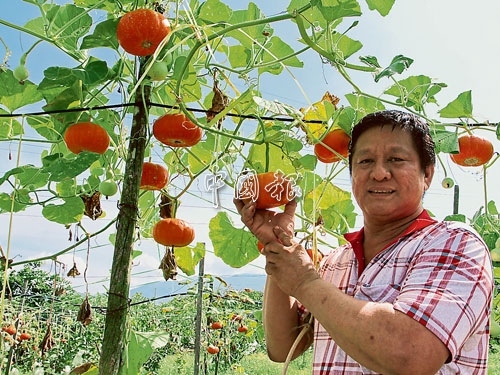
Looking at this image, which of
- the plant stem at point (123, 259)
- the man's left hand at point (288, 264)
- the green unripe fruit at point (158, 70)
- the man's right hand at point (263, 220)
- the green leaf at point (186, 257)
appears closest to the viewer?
the man's left hand at point (288, 264)

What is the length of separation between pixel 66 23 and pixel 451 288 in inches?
50.1

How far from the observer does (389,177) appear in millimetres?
1030

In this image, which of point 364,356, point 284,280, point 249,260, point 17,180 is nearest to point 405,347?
point 364,356

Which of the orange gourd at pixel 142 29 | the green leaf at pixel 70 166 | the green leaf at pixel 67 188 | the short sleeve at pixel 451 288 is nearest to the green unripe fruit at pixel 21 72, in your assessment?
the green leaf at pixel 70 166

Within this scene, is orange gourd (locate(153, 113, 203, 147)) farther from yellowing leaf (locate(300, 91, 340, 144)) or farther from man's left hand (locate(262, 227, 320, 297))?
man's left hand (locate(262, 227, 320, 297))

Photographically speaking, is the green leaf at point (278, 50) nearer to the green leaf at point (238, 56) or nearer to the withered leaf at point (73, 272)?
the green leaf at point (238, 56)

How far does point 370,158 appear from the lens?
1.09m

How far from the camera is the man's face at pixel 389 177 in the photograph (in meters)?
1.04

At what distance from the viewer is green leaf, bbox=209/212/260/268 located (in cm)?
196

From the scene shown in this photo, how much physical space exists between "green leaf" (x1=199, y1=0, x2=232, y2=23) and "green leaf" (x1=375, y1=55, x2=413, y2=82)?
2.34 feet

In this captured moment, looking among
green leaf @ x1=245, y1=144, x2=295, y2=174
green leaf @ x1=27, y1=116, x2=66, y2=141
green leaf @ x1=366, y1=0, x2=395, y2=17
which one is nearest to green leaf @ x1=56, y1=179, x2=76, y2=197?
green leaf @ x1=27, y1=116, x2=66, y2=141

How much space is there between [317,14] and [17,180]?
4.52 ft

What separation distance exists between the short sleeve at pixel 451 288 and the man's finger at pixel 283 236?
251 millimetres

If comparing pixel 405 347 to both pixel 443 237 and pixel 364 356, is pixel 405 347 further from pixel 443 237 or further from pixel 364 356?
pixel 443 237
